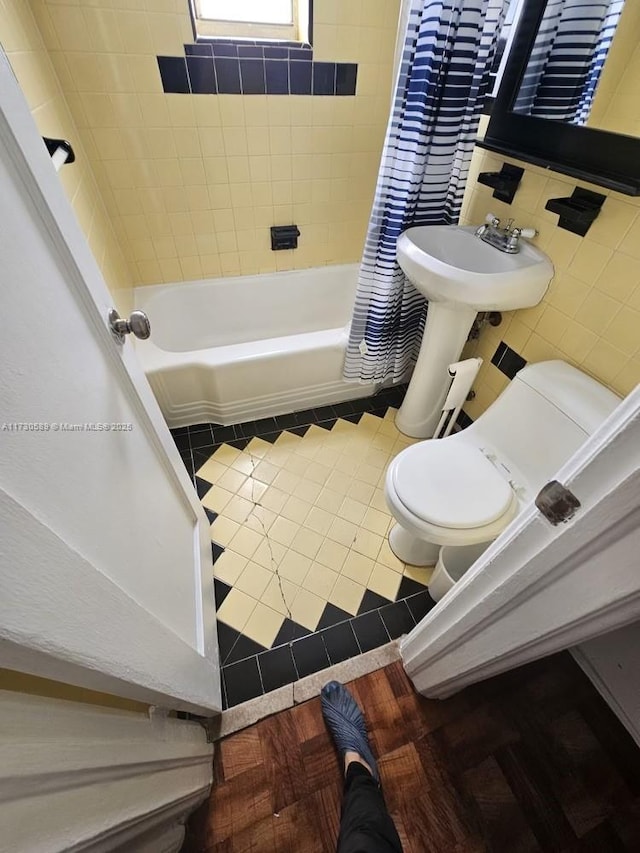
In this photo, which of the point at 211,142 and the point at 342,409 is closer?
→ the point at 211,142

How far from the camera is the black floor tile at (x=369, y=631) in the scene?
46.4 inches

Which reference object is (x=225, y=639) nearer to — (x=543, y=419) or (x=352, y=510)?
(x=352, y=510)

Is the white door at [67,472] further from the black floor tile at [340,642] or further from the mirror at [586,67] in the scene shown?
the mirror at [586,67]

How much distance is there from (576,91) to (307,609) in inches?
72.5

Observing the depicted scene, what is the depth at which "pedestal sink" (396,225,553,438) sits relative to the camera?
46.1 inches

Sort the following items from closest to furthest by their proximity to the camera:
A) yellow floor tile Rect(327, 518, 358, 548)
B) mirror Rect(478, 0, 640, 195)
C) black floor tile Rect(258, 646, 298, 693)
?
1. mirror Rect(478, 0, 640, 195)
2. black floor tile Rect(258, 646, 298, 693)
3. yellow floor tile Rect(327, 518, 358, 548)

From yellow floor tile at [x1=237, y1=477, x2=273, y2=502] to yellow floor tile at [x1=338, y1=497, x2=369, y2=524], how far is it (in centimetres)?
34

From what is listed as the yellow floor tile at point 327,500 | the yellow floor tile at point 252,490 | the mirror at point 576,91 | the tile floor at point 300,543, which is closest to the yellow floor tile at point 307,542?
the tile floor at point 300,543

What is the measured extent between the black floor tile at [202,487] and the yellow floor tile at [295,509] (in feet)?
1.12

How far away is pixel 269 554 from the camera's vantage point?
137 centimetres

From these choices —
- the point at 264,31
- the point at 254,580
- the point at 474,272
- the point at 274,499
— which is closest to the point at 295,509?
the point at 274,499

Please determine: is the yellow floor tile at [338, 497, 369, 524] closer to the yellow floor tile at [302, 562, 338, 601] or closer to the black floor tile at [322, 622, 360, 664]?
the yellow floor tile at [302, 562, 338, 601]

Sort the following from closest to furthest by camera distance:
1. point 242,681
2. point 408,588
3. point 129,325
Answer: point 129,325 < point 242,681 < point 408,588

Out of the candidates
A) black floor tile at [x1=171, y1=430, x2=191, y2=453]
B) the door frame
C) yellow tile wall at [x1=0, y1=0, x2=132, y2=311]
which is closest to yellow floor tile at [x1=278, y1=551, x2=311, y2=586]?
the door frame
